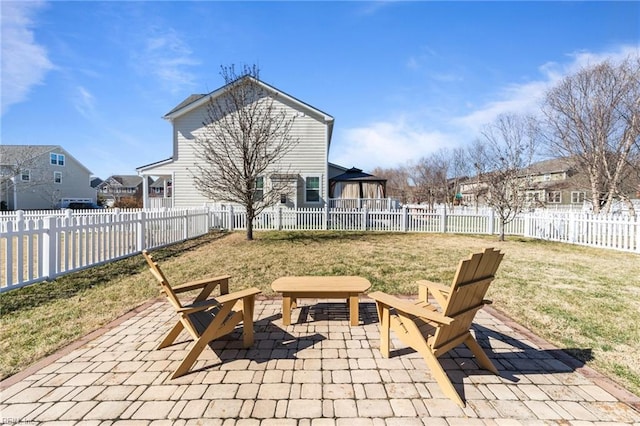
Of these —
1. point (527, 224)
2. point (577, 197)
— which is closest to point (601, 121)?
point (527, 224)

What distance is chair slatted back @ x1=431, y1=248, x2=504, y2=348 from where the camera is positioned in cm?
258

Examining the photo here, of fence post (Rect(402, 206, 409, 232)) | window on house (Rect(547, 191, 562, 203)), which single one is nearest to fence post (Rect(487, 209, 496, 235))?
fence post (Rect(402, 206, 409, 232))

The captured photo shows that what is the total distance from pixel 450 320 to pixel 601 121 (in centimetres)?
2527

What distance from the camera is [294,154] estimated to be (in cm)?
1781

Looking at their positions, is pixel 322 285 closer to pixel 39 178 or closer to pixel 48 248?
pixel 48 248

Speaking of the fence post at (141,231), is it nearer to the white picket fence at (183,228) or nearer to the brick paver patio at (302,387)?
the white picket fence at (183,228)

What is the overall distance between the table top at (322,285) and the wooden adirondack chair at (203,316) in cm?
67

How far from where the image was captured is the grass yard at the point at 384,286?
11.9ft

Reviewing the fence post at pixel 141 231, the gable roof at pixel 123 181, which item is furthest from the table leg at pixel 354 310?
the gable roof at pixel 123 181

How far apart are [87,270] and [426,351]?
7654 millimetres

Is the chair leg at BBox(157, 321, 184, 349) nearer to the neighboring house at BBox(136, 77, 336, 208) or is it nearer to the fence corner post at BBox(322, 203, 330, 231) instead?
the fence corner post at BBox(322, 203, 330, 231)

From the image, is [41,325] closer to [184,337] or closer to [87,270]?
[184,337]

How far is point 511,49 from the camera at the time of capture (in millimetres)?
13453

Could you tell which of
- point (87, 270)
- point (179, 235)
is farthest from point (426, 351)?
point (179, 235)
